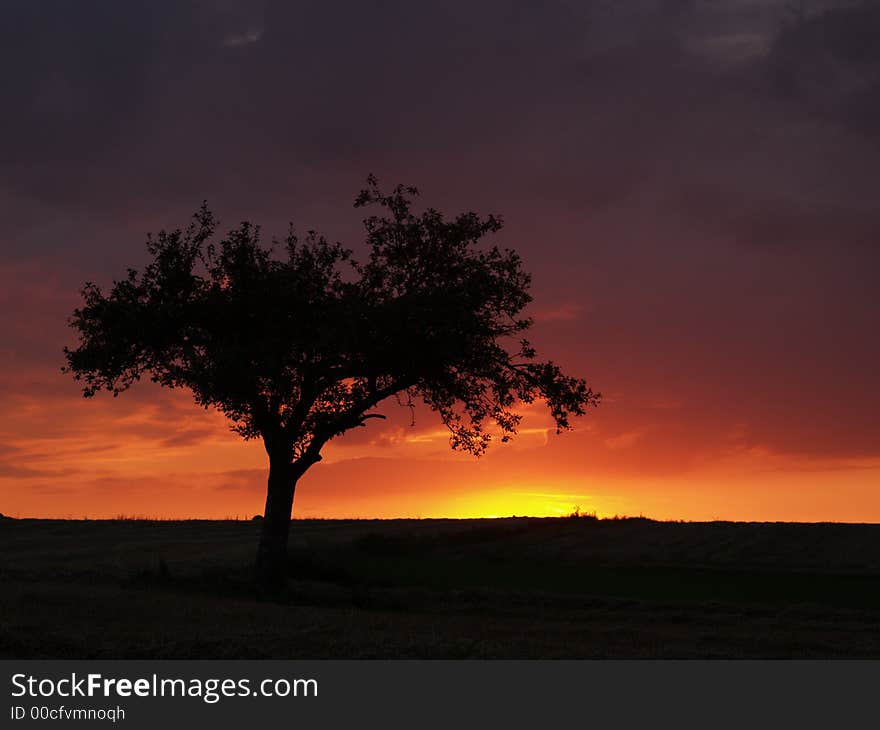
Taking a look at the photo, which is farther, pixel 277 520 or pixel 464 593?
pixel 277 520

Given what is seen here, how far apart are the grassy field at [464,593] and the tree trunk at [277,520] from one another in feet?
3.30

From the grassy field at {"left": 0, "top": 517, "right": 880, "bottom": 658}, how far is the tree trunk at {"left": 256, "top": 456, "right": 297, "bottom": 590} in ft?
3.30

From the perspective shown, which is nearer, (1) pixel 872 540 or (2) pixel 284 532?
(2) pixel 284 532

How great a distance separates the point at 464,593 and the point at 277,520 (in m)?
7.59

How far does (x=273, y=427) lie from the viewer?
40.8m

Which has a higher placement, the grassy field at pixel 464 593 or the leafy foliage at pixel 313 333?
the leafy foliage at pixel 313 333

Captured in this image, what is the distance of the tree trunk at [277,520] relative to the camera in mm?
40188

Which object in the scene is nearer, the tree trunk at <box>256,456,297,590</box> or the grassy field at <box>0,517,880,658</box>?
the grassy field at <box>0,517,880,658</box>

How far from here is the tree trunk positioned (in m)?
40.2

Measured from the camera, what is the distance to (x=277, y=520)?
40.8 metres

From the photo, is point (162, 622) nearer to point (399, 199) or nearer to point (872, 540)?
point (399, 199)

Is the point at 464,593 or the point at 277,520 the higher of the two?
the point at 277,520
